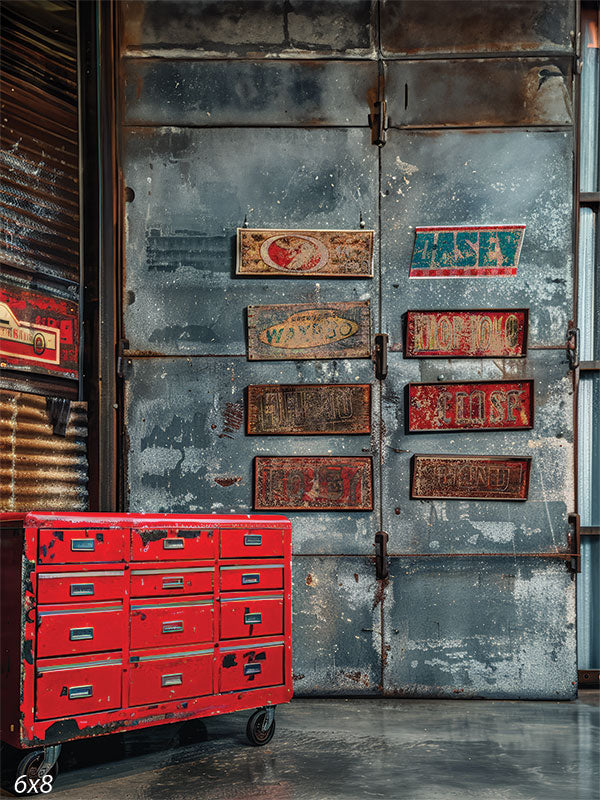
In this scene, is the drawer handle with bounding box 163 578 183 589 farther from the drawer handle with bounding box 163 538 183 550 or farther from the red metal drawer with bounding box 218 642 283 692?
the red metal drawer with bounding box 218 642 283 692

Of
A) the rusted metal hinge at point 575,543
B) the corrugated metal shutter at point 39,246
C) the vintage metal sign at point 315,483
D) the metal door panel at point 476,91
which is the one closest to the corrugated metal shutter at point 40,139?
the corrugated metal shutter at point 39,246

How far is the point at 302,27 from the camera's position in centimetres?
492

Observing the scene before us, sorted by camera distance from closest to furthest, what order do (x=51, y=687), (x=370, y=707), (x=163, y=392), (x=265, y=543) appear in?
(x=51, y=687) < (x=265, y=543) < (x=370, y=707) < (x=163, y=392)

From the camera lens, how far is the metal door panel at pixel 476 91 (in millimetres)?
4879

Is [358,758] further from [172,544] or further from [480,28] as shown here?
[480,28]

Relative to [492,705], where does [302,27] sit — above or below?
above

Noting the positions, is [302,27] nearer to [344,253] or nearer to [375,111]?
[375,111]

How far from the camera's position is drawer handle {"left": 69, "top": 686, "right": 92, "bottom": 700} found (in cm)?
320

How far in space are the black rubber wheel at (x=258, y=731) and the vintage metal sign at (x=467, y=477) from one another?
1.62m

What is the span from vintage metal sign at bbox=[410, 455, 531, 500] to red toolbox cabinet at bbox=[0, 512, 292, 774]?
1149 millimetres

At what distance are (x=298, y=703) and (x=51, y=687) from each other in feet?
6.07

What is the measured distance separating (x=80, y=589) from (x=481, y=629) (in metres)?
2.52

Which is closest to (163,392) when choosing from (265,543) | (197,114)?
(265,543)

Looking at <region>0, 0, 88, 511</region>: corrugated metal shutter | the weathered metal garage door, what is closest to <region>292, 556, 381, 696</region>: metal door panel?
the weathered metal garage door
